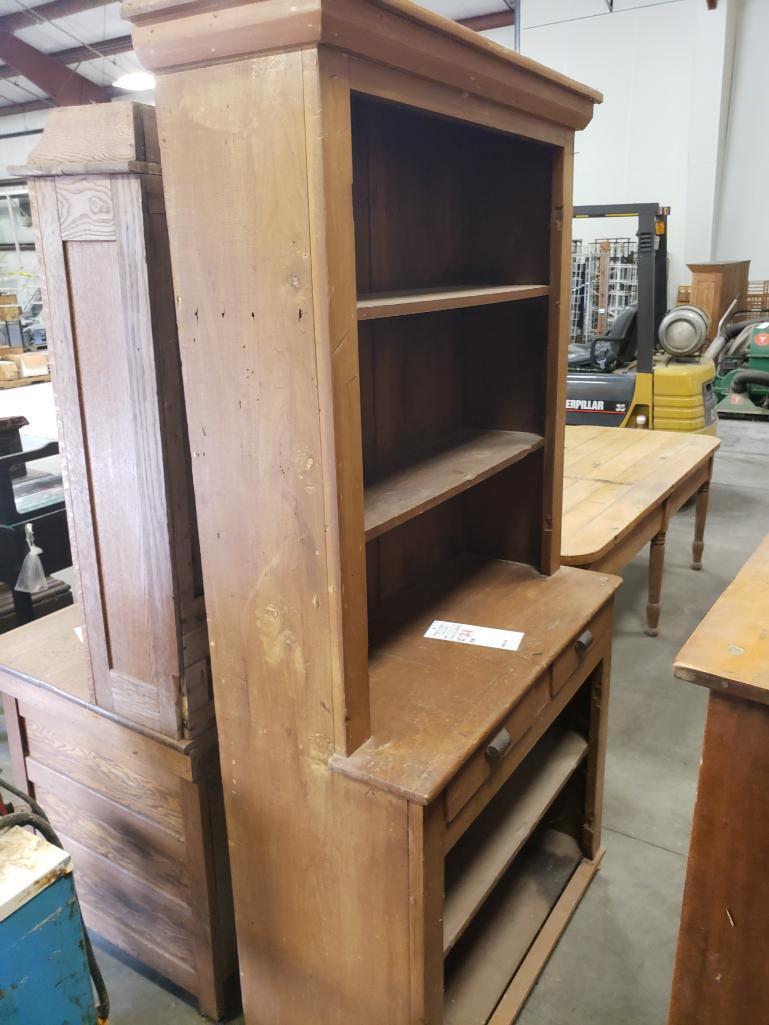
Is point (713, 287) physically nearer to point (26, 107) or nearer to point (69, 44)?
point (69, 44)

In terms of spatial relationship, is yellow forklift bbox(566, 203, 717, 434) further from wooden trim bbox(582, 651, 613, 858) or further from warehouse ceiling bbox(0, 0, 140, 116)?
warehouse ceiling bbox(0, 0, 140, 116)

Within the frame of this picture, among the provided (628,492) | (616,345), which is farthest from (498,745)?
(616,345)

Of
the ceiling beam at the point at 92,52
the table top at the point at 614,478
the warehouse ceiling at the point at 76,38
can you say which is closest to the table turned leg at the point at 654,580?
the table top at the point at 614,478

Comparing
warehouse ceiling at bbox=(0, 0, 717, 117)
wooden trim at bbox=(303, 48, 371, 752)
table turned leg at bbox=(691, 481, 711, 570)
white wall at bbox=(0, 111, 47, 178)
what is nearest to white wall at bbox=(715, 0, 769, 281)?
warehouse ceiling at bbox=(0, 0, 717, 117)

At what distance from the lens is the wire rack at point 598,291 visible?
6285 mm

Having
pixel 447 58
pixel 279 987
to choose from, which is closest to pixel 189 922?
pixel 279 987

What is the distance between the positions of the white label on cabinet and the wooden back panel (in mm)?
490

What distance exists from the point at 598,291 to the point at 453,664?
575cm

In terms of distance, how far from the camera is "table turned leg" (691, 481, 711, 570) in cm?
389

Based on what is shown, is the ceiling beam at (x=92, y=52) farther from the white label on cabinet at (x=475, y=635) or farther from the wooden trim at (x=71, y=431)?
the white label on cabinet at (x=475, y=635)

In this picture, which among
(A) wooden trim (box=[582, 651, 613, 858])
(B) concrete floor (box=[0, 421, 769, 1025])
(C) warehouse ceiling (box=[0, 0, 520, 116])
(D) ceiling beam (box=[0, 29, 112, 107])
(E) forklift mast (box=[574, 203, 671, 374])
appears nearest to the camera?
(B) concrete floor (box=[0, 421, 769, 1025])

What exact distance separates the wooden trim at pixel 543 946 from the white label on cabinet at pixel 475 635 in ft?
2.52

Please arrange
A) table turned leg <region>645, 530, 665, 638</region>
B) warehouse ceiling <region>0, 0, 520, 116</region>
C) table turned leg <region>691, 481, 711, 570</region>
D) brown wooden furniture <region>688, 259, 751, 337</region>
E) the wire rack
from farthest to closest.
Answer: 1. warehouse ceiling <region>0, 0, 520, 116</region>
2. brown wooden furniture <region>688, 259, 751, 337</region>
3. the wire rack
4. table turned leg <region>691, 481, 711, 570</region>
5. table turned leg <region>645, 530, 665, 638</region>

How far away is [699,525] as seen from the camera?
3986 millimetres
